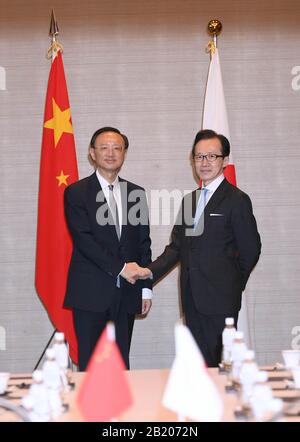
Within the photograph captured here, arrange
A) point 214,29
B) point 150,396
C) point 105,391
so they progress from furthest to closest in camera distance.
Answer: point 214,29, point 150,396, point 105,391

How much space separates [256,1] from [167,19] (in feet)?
2.06

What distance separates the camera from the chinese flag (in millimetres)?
3750

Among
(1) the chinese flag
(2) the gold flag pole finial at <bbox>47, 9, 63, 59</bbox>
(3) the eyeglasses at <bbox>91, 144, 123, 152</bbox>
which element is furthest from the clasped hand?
(2) the gold flag pole finial at <bbox>47, 9, 63, 59</bbox>

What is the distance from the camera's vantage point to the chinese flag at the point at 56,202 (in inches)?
148

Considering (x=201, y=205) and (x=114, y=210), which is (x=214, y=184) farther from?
(x=114, y=210)

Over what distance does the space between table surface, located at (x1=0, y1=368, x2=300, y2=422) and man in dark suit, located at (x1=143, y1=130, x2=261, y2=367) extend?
77 cm

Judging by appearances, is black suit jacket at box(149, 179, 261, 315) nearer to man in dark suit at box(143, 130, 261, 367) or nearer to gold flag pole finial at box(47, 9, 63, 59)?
man in dark suit at box(143, 130, 261, 367)

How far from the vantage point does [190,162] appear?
160 inches

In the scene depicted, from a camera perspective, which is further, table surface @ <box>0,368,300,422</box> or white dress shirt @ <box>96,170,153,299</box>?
white dress shirt @ <box>96,170,153,299</box>

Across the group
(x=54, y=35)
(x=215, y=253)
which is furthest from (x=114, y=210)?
(x=54, y=35)

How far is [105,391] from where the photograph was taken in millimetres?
1321

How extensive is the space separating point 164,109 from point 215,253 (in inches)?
57.1

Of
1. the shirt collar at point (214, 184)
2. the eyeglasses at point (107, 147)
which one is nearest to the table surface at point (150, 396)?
the shirt collar at point (214, 184)

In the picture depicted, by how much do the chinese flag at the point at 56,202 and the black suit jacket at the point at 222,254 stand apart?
3.40 ft
